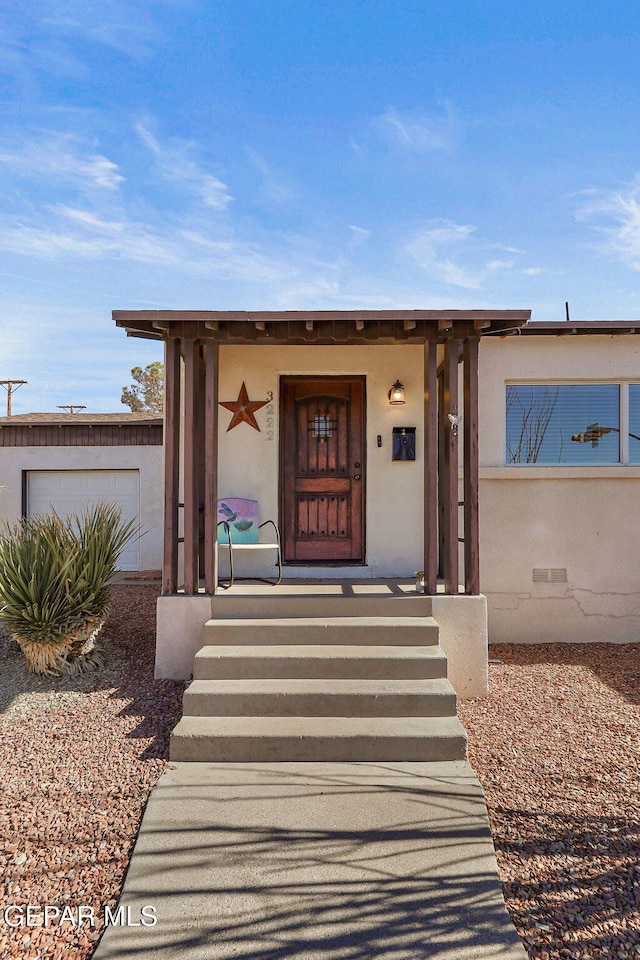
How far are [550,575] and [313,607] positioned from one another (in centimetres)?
313

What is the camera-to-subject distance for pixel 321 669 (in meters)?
3.81

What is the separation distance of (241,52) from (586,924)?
9.21 metres

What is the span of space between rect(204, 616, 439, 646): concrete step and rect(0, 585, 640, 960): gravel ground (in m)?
0.62

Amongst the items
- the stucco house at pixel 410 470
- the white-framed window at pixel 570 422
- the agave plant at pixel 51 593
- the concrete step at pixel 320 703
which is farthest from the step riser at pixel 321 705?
the white-framed window at pixel 570 422

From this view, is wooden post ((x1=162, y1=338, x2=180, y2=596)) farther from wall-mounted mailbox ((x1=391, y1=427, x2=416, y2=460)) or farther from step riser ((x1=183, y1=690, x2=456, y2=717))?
wall-mounted mailbox ((x1=391, y1=427, x2=416, y2=460))

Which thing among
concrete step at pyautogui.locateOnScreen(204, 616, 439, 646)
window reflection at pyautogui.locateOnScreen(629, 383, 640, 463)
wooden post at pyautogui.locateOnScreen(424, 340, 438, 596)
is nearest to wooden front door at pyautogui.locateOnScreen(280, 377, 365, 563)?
wooden post at pyautogui.locateOnScreen(424, 340, 438, 596)

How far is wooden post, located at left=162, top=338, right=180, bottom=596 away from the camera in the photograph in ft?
15.0

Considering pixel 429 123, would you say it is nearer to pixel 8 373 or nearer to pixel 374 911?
pixel 374 911

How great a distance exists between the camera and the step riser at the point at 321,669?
3.80m

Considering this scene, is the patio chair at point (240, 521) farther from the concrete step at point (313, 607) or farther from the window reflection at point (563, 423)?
the window reflection at point (563, 423)

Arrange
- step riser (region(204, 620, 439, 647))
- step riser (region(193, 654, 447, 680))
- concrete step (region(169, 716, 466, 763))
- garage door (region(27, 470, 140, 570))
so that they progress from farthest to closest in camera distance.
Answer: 1. garage door (region(27, 470, 140, 570))
2. step riser (region(204, 620, 439, 647))
3. step riser (region(193, 654, 447, 680))
4. concrete step (region(169, 716, 466, 763))

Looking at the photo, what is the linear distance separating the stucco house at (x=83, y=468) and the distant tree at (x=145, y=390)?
17.9 meters

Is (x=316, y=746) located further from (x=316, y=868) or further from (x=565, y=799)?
(x=565, y=799)

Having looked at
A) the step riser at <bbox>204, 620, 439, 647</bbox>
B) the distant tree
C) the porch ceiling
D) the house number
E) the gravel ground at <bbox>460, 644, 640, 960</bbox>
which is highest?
the distant tree
